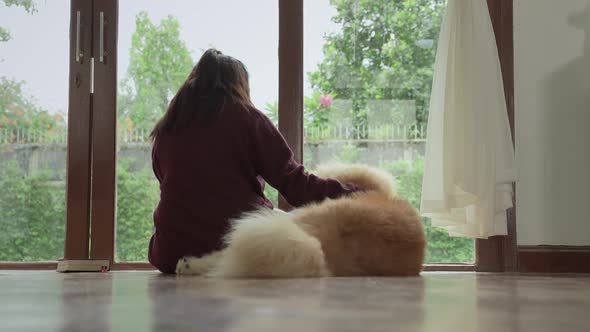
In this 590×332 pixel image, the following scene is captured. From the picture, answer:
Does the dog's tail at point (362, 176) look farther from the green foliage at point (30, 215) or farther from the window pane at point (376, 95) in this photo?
the green foliage at point (30, 215)

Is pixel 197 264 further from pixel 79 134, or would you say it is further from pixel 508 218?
pixel 508 218

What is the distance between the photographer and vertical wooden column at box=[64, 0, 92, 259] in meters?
2.56

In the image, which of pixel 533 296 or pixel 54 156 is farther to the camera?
pixel 54 156

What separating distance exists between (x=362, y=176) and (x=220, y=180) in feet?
1.24

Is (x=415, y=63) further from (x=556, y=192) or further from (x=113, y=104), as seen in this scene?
(x=113, y=104)

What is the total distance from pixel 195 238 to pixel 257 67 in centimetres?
111

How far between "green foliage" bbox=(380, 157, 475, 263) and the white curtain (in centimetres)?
26

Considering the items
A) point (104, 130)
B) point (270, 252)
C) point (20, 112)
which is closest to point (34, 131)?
point (20, 112)

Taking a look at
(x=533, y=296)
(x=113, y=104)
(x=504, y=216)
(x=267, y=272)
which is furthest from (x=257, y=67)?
(x=533, y=296)

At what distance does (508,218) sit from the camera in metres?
2.48

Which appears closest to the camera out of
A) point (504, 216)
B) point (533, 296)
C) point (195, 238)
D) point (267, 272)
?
point (533, 296)

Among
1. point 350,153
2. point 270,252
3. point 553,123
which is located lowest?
point 270,252

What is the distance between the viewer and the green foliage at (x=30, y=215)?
8.52 ft

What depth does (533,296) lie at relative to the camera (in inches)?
28.9
